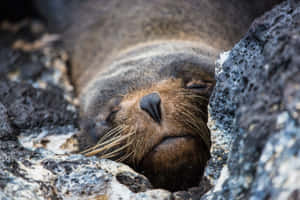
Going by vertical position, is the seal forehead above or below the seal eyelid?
above

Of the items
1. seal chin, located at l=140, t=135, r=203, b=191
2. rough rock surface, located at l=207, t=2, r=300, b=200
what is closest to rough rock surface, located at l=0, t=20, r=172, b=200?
seal chin, located at l=140, t=135, r=203, b=191

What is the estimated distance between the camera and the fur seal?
2074mm

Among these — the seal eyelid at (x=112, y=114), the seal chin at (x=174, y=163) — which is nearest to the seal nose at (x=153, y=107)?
the seal chin at (x=174, y=163)

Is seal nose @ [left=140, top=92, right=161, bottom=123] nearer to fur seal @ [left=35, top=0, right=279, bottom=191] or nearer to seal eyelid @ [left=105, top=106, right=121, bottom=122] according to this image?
fur seal @ [left=35, top=0, right=279, bottom=191]

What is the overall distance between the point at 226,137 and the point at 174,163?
1.48ft

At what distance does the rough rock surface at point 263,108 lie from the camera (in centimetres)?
110

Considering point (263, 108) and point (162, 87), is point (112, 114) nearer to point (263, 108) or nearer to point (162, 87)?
point (162, 87)

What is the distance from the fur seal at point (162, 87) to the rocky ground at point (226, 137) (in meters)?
0.20

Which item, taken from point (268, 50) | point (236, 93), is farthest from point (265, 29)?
point (236, 93)

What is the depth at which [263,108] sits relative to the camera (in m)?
1.28

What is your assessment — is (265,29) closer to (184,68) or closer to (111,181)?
(184,68)

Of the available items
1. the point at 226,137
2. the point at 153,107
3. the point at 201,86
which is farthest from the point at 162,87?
the point at 226,137

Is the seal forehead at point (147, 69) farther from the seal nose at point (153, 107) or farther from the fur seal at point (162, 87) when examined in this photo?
the seal nose at point (153, 107)

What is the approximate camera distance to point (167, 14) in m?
3.06
